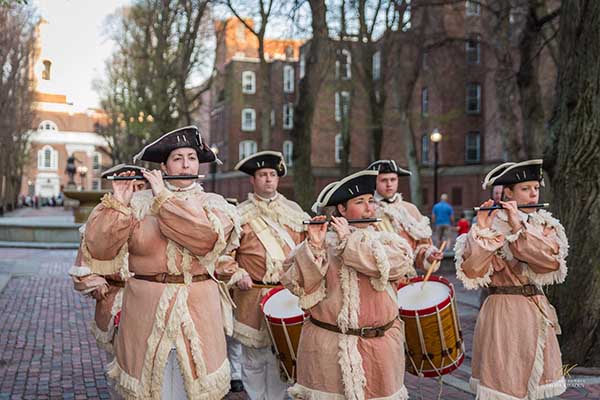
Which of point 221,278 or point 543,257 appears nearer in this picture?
point 543,257

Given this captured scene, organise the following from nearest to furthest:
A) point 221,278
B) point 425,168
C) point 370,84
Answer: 1. point 221,278
2. point 370,84
3. point 425,168

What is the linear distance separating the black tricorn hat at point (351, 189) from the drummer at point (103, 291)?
173 centimetres

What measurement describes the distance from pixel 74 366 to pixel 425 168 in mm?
35746

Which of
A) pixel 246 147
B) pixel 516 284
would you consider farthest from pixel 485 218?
pixel 246 147

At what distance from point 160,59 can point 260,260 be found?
26528 millimetres

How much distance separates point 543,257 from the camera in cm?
512

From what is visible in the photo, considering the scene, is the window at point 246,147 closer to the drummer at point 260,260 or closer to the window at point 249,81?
the window at point 249,81

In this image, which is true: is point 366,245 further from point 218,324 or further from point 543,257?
point 543,257

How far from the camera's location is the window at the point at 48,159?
90.3m

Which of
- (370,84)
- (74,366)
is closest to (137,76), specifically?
(370,84)

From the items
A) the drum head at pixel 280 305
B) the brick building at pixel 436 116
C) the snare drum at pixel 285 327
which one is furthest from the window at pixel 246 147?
the snare drum at pixel 285 327

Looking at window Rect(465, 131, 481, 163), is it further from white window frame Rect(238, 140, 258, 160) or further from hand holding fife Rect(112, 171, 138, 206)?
hand holding fife Rect(112, 171, 138, 206)

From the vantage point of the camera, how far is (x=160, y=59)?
103ft

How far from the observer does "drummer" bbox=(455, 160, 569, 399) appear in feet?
16.9
